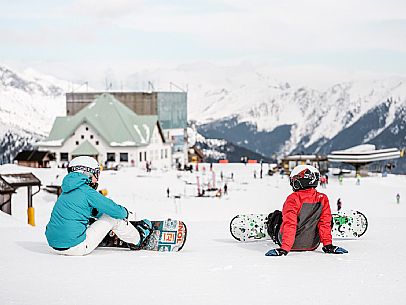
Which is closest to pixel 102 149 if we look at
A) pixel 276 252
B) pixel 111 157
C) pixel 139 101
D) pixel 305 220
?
pixel 111 157

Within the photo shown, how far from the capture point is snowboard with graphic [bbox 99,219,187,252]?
25.8 feet

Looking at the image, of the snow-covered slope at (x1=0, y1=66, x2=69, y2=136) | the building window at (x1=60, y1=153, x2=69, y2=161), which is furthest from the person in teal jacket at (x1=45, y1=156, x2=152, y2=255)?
the snow-covered slope at (x1=0, y1=66, x2=69, y2=136)

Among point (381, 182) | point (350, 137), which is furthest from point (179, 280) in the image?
point (350, 137)

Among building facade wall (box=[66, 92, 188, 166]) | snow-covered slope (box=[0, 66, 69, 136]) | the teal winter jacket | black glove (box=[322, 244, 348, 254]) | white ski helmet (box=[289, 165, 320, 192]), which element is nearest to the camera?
the teal winter jacket

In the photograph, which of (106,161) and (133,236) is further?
(106,161)

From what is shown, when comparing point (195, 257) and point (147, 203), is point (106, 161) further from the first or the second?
point (195, 257)

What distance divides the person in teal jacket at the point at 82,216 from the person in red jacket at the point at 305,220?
1485 mm

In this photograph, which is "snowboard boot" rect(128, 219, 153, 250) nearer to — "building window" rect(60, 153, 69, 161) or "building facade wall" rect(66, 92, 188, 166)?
"building window" rect(60, 153, 69, 161)

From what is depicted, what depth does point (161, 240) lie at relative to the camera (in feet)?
25.9

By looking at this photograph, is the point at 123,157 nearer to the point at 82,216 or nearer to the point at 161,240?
the point at 161,240

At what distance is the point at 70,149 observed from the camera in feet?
156

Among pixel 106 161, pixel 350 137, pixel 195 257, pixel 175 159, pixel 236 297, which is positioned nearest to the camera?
pixel 236 297

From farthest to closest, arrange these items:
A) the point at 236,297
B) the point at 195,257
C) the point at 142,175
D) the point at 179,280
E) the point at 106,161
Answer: the point at 106,161 → the point at 142,175 → the point at 195,257 → the point at 179,280 → the point at 236,297

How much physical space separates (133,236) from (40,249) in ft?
3.36
